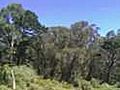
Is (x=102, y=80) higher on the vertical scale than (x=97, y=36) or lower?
lower

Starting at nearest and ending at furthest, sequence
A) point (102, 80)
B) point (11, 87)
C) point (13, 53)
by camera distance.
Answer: point (11, 87) → point (13, 53) → point (102, 80)

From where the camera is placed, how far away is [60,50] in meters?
42.6

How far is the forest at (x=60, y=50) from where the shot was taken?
42.8m

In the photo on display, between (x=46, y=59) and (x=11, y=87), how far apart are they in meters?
16.5

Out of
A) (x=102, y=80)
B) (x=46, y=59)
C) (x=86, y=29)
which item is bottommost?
(x=102, y=80)

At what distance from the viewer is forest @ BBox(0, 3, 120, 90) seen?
141ft

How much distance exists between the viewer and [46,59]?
147ft

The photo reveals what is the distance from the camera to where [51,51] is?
43.2 meters

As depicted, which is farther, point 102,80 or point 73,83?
point 102,80

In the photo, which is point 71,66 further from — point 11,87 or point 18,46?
point 11,87

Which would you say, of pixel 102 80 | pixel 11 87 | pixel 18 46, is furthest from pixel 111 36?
pixel 11 87

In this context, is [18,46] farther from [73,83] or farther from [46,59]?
[73,83]

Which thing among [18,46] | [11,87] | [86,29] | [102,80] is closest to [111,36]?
[102,80]

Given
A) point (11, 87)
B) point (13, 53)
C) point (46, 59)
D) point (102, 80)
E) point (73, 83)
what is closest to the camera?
point (11, 87)
